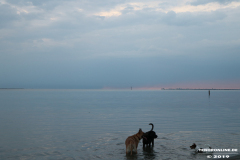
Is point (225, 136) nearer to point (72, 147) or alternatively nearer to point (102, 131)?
point (102, 131)

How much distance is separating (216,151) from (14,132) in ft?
44.1

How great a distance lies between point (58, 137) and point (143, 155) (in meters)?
6.60

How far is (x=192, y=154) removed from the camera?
10711 millimetres

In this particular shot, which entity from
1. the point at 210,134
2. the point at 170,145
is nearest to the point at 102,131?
the point at 170,145

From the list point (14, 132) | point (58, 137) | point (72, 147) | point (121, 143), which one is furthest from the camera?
point (14, 132)

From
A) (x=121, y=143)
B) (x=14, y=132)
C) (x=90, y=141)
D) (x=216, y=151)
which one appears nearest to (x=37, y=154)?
(x=90, y=141)

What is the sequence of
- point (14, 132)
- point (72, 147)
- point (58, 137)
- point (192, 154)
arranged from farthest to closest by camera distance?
1. point (14, 132)
2. point (58, 137)
3. point (72, 147)
4. point (192, 154)

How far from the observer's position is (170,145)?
41.2 ft

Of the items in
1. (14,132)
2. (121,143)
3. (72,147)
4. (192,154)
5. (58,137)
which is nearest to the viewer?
(192,154)

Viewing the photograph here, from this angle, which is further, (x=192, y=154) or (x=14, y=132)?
(x=14, y=132)

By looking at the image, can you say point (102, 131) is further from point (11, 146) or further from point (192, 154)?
point (192, 154)

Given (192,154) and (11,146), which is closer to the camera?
(192,154)

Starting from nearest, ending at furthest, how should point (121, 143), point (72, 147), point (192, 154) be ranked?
point (192, 154)
point (72, 147)
point (121, 143)

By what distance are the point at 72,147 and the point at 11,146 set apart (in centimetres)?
335
